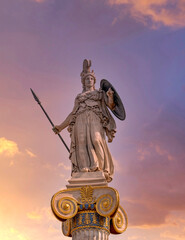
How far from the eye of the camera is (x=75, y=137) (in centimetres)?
2066

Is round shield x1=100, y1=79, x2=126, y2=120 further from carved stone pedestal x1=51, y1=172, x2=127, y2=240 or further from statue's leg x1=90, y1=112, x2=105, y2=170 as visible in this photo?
carved stone pedestal x1=51, y1=172, x2=127, y2=240

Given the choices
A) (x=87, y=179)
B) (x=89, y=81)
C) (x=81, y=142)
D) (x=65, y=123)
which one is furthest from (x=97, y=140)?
(x=89, y=81)

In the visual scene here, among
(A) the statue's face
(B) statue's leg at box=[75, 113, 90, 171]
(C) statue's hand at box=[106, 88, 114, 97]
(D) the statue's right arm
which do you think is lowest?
(B) statue's leg at box=[75, 113, 90, 171]

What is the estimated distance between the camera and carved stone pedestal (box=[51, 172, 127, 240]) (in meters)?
18.1

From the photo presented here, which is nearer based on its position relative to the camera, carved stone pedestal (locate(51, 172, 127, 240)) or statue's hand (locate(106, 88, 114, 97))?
carved stone pedestal (locate(51, 172, 127, 240))

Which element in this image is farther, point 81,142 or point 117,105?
point 117,105

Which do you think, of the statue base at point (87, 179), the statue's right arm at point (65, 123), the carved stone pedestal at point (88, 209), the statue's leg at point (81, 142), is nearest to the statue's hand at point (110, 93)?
the statue's leg at point (81, 142)

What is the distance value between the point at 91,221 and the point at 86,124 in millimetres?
4138

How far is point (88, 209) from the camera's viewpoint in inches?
725

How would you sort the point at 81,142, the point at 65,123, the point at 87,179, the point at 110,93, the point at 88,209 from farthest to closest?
the point at 65,123 → the point at 110,93 → the point at 81,142 → the point at 87,179 → the point at 88,209

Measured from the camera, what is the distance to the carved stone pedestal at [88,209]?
59.5 ft

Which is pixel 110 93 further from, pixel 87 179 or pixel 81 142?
pixel 87 179

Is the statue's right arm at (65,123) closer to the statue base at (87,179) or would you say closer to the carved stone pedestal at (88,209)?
the statue base at (87,179)

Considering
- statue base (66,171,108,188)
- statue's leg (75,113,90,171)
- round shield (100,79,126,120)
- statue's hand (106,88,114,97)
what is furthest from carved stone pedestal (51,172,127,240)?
statue's hand (106,88,114,97)
